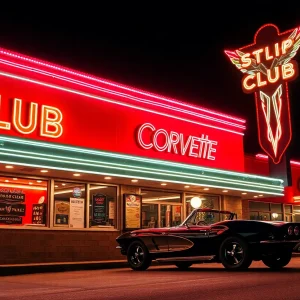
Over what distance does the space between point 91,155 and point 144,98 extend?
16.2 feet

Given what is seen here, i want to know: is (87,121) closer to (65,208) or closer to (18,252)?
(65,208)

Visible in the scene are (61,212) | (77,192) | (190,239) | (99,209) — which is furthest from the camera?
(99,209)

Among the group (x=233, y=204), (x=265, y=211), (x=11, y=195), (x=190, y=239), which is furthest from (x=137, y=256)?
(x=265, y=211)

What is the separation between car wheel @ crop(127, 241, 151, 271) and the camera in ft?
44.2

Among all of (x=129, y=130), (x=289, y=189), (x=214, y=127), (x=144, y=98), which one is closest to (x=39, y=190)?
(x=129, y=130)

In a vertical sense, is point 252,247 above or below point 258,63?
below

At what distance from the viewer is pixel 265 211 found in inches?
1058

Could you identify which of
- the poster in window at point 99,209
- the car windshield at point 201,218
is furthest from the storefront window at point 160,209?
the car windshield at point 201,218

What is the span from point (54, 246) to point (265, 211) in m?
13.4

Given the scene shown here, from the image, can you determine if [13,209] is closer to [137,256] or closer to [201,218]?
[137,256]

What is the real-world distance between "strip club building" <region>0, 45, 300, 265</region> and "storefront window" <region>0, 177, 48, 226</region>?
0.10ft

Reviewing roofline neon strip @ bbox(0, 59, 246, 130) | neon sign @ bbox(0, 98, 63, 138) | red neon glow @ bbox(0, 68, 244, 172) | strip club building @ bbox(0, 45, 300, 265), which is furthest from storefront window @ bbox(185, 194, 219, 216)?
neon sign @ bbox(0, 98, 63, 138)

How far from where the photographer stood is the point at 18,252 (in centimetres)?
1580

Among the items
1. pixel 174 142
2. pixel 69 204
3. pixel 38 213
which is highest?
pixel 174 142
